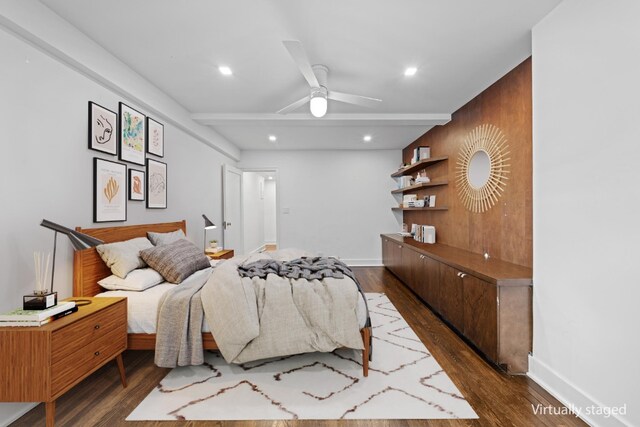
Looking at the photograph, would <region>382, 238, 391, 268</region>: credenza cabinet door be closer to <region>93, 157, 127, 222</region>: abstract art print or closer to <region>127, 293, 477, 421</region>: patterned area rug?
<region>127, 293, 477, 421</region>: patterned area rug

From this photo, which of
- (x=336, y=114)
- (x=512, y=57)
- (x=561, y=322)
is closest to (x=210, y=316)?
(x=561, y=322)

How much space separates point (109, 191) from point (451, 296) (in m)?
3.43

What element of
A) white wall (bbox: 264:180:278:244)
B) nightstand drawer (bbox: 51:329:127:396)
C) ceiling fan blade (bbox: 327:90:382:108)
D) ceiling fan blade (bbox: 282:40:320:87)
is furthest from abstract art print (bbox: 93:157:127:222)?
white wall (bbox: 264:180:278:244)

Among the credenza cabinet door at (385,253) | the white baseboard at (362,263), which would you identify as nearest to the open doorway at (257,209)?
the white baseboard at (362,263)

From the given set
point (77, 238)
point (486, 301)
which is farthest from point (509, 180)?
point (77, 238)

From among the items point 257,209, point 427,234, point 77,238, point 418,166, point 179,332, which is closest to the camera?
point 77,238

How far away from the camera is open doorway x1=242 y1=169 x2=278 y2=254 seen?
6477mm

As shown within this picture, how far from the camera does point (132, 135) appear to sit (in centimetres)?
277

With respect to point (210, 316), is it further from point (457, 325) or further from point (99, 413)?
point (457, 325)

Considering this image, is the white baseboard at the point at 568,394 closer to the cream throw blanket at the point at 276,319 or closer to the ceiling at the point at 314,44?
the cream throw blanket at the point at 276,319

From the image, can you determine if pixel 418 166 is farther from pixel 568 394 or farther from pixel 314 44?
pixel 568 394

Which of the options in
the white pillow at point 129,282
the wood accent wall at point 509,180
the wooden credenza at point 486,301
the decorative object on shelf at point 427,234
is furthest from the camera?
the decorative object on shelf at point 427,234

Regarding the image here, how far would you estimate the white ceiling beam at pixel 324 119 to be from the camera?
379 centimetres

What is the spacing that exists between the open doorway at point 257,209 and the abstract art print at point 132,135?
3.17 metres
